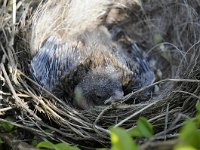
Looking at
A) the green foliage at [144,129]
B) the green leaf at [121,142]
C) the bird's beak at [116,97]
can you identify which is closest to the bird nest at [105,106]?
the bird's beak at [116,97]

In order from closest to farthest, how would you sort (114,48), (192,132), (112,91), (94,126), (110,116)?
(192,132)
(94,126)
(110,116)
(112,91)
(114,48)

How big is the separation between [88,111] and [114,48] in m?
0.47

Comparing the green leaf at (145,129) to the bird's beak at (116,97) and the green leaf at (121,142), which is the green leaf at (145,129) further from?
the bird's beak at (116,97)

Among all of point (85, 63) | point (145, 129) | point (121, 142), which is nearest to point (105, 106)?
point (85, 63)

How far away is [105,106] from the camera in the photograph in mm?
1363

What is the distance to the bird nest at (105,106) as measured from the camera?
3.83 feet

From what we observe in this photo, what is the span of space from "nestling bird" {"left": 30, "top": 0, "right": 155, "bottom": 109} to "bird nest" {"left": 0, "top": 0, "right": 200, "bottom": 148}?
73mm

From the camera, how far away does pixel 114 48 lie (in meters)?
1.68

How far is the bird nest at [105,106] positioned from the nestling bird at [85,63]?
73 millimetres

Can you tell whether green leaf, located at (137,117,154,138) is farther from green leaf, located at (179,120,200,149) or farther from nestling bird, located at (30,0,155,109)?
nestling bird, located at (30,0,155,109)

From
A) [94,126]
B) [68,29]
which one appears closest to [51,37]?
[68,29]

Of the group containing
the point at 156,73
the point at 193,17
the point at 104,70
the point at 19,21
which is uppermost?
the point at 19,21

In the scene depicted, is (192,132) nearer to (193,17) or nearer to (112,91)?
(112,91)

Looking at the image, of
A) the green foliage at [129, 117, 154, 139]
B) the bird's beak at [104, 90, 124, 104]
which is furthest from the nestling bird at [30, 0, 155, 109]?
the green foliage at [129, 117, 154, 139]
